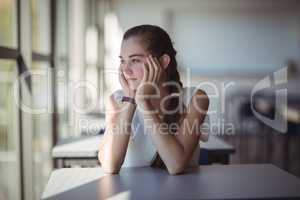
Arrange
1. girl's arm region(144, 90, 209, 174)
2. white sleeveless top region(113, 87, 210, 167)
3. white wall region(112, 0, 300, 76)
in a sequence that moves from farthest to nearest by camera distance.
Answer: white wall region(112, 0, 300, 76), white sleeveless top region(113, 87, 210, 167), girl's arm region(144, 90, 209, 174)

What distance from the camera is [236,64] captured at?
7445mm

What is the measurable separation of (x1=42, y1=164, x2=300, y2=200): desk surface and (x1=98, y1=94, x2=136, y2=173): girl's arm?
0.13 ft

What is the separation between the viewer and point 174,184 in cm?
121

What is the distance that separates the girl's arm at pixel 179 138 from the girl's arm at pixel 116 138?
0.08 m

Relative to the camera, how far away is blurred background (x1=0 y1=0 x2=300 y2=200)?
2.01 metres

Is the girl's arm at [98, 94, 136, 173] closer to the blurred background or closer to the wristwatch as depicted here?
the wristwatch

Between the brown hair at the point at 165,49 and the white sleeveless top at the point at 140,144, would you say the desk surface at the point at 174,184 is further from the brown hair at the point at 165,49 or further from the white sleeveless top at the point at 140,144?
the brown hair at the point at 165,49

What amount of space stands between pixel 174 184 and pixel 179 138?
0.20 meters

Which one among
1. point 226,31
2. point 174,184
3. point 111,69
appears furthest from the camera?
point 226,31

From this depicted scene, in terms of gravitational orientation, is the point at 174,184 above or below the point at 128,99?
below

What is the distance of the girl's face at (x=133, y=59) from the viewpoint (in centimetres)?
137

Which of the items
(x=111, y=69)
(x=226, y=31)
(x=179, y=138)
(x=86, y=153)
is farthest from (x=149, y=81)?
(x=226, y=31)

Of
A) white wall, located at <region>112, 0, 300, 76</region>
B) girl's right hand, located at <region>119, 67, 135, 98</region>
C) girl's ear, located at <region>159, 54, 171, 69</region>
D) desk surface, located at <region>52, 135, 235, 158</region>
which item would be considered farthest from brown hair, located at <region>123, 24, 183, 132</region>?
white wall, located at <region>112, 0, 300, 76</region>

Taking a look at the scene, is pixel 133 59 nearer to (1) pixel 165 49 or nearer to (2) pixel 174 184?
(1) pixel 165 49
